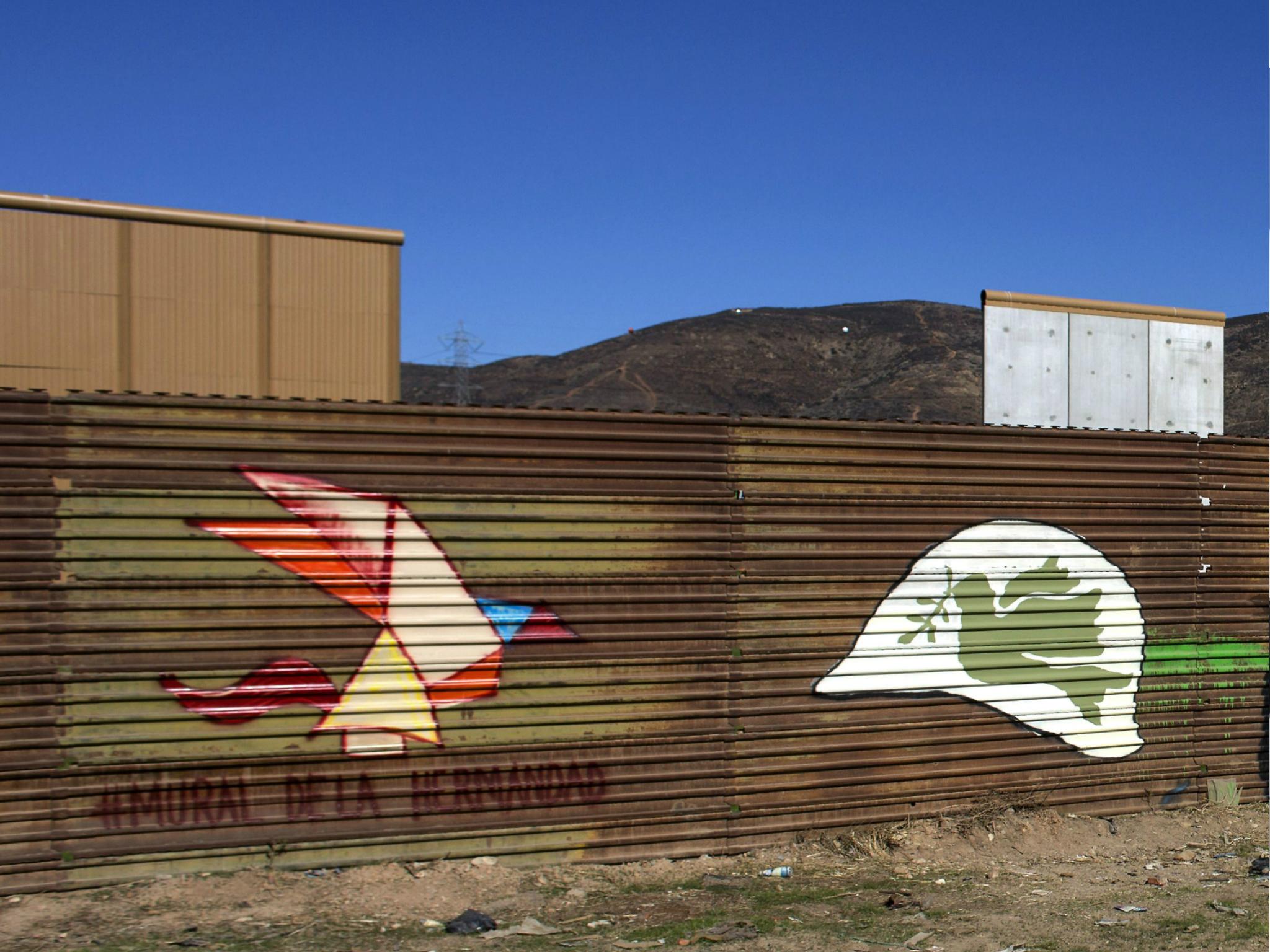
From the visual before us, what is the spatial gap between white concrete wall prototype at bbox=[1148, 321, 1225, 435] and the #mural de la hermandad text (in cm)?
237

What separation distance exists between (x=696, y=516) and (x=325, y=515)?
2027 millimetres

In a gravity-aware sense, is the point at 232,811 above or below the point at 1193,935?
above

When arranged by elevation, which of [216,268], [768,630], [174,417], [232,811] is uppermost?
[216,268]

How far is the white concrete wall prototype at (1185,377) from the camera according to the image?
8.33 meters

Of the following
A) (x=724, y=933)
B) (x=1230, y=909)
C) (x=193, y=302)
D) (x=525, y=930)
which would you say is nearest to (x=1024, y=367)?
(x=1230, y=909)

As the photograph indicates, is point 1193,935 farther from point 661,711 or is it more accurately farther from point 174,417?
point 174,417

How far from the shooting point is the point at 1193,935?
529cm

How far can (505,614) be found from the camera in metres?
5.95

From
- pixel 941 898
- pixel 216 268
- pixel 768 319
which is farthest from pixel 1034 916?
pixel 768 319

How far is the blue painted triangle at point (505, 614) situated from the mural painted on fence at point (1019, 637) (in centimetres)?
188

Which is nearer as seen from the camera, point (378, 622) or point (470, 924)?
point (470, 924)

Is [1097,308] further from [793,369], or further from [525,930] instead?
[793,369]

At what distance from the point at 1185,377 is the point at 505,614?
5601mm

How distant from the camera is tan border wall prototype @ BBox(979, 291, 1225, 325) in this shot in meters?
7.86
